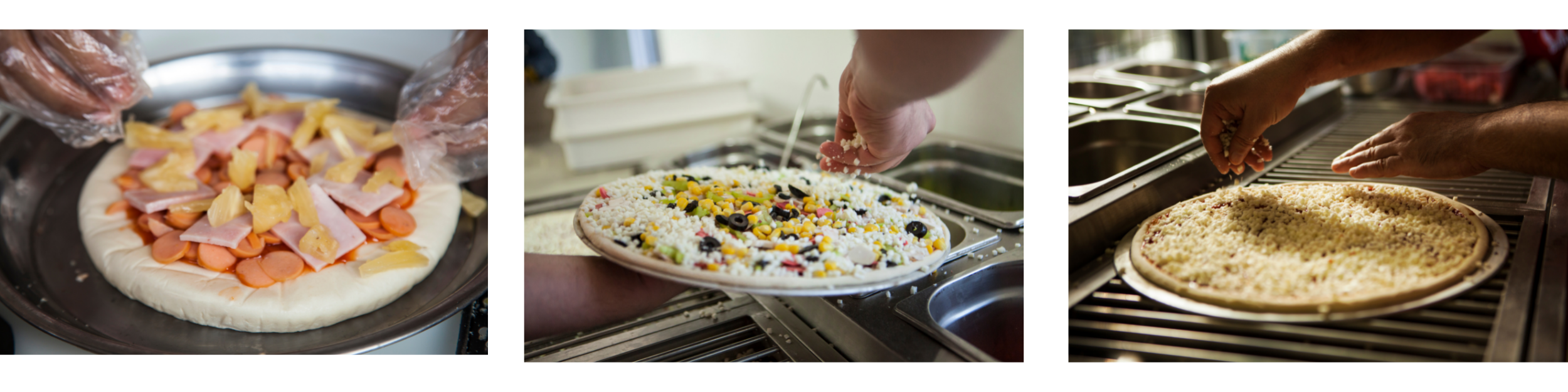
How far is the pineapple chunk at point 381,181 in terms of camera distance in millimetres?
1229

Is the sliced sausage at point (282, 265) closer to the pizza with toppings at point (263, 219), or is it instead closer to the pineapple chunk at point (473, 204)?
the pizza with toppings at point (263, 219)

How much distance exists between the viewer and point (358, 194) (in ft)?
4.02

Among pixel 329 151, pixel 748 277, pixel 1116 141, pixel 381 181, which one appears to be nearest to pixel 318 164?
pixel 329 151

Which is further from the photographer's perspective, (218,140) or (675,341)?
(218,140)

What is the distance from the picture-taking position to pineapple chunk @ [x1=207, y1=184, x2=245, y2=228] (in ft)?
3.73

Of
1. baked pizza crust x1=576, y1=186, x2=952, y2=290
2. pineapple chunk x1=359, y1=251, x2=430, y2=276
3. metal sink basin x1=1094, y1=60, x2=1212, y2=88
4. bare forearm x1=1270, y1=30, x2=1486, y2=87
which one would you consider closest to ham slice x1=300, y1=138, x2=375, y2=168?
pineapple chunk x1=359, y1=251, x2=430, y2=276

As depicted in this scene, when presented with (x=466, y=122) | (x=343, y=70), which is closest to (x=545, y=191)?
(x=466, y=122)

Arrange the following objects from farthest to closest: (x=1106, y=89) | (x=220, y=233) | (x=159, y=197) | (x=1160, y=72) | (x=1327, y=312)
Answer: (x=1160, y=72), (x=1106, y=89), (x=159, y=197), (x=220, y=233), (x=1327, y=312)

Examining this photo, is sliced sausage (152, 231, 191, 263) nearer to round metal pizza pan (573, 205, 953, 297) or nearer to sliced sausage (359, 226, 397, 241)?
sliced sausage (359, 226, 397, 241)

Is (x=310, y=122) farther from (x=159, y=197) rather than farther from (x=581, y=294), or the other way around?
(x=581, y=294)

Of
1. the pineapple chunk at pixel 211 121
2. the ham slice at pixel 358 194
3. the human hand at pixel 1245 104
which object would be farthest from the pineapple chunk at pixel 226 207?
the human hand at pixel 1245 104

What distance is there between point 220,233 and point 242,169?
21 centimetres

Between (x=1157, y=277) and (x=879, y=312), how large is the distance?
0.34 metres

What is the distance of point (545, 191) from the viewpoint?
1.52 m
